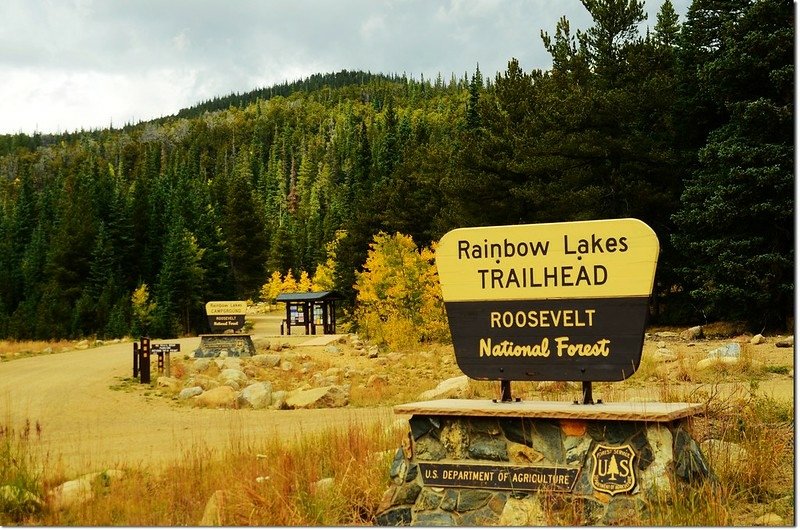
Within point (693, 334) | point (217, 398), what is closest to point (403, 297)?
point (693, 334)

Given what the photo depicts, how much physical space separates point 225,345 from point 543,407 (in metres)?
26.9

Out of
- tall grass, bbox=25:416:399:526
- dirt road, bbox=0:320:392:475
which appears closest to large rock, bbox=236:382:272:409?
dirt road, bbox=0:320:392:475

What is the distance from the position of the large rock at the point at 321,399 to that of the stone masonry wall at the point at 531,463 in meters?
9.81

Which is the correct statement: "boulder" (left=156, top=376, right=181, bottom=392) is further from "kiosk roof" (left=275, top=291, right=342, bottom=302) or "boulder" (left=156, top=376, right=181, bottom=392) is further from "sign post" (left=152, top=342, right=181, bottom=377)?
"kiosk roof" (left=275, top=291, right=342, bottom=302)

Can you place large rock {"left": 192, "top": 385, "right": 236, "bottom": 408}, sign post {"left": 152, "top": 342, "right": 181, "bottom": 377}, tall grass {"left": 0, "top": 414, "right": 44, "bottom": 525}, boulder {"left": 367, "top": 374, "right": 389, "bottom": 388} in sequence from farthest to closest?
sign post {"left": 152, "top": 342, "right": 181, "bottom": 377}
boulder {"left": 367, "top": 374, "right": 389, "bottom": 388}
large rock {"left": 192, "top": 385, "right": 236, "bottom": 408}
tall grass {"left": 0, "top": 414, "right": 44, "bottom": 525}

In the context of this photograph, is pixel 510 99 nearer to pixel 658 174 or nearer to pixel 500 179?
pixel 500 179

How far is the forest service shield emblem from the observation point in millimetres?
6129

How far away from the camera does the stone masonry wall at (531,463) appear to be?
240 inches

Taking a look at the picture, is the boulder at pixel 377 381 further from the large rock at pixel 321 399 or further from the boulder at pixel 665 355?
the boulder at pixel 665 355

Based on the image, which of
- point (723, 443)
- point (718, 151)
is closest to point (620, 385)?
point (723, 443)

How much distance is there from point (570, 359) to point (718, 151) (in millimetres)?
21262

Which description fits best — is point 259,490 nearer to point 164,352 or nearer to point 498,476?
point 498,476

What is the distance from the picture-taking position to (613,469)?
20.3ft

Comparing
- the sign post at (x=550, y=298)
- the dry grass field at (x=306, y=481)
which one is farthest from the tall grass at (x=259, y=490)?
the sign post at (x=550, y=298)
